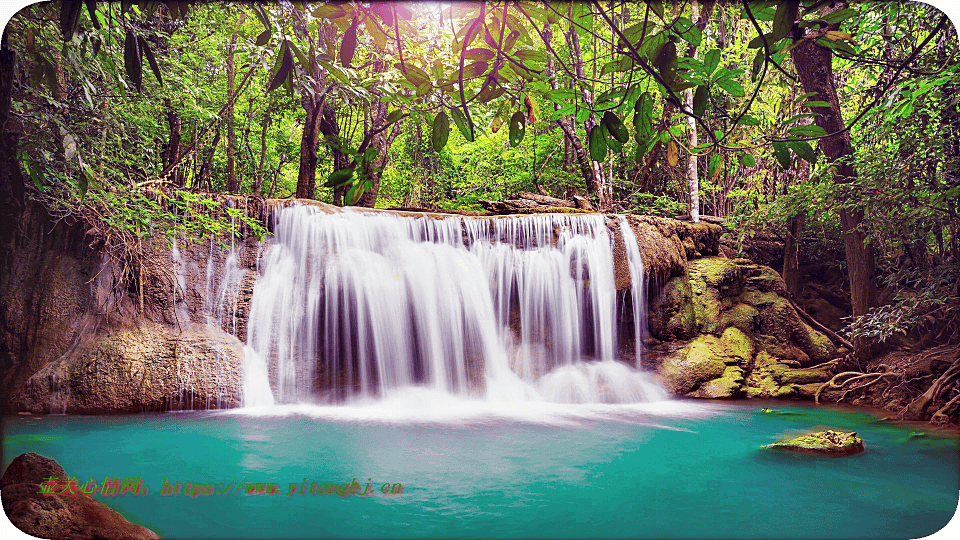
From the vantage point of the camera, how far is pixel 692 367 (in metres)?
5.09

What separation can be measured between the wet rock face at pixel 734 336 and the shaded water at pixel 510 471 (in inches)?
36.4

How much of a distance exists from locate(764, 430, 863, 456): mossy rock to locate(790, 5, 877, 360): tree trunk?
5.89ft

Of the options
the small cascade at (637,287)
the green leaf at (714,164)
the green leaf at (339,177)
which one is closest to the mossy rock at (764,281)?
the small cascade at (637,287)

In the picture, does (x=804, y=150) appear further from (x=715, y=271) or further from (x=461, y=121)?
Result: (x=715, y=271)

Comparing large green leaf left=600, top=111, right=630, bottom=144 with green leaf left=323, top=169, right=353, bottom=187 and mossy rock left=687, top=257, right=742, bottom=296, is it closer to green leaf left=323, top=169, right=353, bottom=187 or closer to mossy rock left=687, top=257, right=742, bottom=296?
green leaf left=323, top=169, right=353, bottom=187

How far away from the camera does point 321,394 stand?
435 cm

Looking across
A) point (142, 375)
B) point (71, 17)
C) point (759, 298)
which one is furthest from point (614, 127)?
point (759, 298)

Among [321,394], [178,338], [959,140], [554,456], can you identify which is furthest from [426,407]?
[959,140]

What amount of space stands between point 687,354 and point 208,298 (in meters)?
4.56

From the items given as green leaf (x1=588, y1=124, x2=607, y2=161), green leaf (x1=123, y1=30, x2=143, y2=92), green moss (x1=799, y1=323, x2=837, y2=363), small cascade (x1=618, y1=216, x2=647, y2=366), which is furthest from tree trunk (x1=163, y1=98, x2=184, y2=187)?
green moss (x1=799, y1=323, x2=837, y2=363)

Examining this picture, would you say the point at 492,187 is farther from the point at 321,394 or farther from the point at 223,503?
the point at 223,503

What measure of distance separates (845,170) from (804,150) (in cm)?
393

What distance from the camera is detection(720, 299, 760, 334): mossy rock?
18.4 ft

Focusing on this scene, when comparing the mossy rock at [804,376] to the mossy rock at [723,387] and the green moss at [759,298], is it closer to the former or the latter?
the mossy rock at [723,387]
